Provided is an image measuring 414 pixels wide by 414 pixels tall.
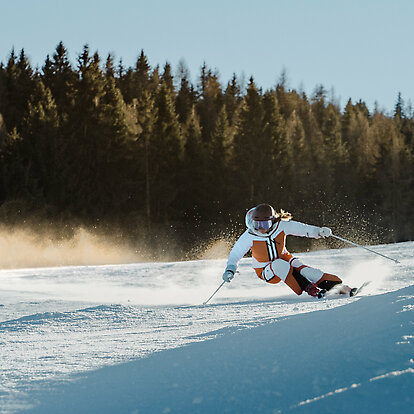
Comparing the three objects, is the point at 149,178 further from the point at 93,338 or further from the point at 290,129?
the point at 93,338

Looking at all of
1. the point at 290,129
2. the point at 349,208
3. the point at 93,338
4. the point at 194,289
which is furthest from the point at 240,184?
the point at 93,338

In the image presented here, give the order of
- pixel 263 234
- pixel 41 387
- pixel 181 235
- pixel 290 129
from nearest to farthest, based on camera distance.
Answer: pixel 41 387
pixel 263 234
pixel 181 235
pixel 290 129

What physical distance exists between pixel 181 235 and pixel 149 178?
14.1 feet

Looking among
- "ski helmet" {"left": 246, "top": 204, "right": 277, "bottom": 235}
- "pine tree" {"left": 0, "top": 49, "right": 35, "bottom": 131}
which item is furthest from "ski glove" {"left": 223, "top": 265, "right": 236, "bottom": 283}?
"pine tree" {"left": 0, "top": 49, "right": 35, "bottom": 131}

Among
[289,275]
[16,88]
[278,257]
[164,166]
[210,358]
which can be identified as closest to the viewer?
[210,358]

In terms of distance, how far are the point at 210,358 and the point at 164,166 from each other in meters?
33.5

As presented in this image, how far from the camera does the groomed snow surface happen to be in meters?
2.10

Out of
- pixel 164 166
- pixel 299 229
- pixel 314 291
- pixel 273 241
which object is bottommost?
pixel 314 291

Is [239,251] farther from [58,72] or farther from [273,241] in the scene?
[58,72]

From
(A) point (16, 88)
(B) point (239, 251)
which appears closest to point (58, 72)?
(A) point (16, 88)

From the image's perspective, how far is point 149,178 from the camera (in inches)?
1380

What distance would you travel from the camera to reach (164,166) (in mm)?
35906

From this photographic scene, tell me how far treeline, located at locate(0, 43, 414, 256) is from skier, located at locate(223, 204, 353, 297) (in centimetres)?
2374

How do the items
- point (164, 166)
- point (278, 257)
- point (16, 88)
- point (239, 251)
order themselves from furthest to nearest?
point (16, 88)
point (164, 166)
point (239, 251)
point (278, 257)
